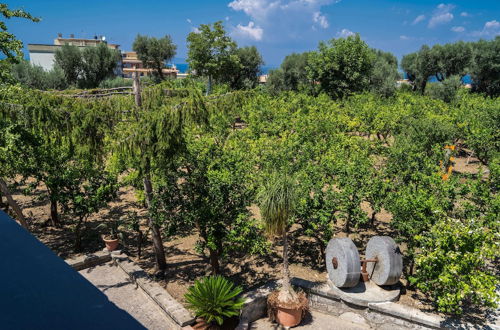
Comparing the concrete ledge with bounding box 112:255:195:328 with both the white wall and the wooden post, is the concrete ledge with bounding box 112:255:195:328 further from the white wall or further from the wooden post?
the white wall

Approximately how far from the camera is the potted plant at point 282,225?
8656mm

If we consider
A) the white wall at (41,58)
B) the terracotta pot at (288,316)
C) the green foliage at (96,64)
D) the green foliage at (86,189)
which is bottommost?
the terracotta pot at (288,316)

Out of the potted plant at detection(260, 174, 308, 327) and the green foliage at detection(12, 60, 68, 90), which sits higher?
the green foliage at detection(12, 60, 68, 90)

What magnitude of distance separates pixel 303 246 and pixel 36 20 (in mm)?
11641

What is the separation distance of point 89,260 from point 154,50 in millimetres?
48894

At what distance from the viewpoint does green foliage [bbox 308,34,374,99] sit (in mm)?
39969

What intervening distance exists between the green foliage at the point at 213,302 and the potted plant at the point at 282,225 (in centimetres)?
123

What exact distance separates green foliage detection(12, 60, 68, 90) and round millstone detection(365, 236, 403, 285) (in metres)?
43.7

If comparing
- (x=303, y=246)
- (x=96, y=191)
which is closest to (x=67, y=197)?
(x=96, y=191)

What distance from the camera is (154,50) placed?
178 feet

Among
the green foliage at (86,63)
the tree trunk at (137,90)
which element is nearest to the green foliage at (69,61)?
the green foliage at (86,63)

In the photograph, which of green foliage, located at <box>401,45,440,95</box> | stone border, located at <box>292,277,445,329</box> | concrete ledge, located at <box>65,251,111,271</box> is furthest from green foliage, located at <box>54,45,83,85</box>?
green foliage, located at <box>401,45,440,95</box>

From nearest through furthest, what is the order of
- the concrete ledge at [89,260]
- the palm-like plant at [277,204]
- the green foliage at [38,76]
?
the palm-like plant at [277,204] → the concrete ledge at [89,260] → the green foliage at [38,76]

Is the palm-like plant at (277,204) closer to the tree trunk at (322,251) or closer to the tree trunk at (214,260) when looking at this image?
the tree trunk at (214,260)
